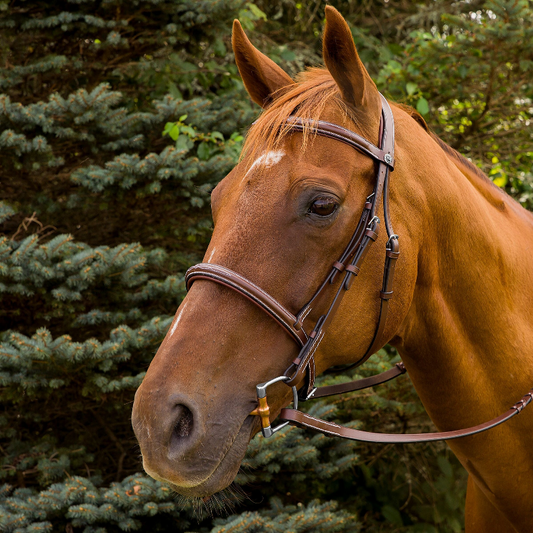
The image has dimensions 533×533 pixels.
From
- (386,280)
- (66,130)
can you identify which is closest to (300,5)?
(66,130)

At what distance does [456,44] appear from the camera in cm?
429

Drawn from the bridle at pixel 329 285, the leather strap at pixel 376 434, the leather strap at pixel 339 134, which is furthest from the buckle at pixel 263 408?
the leather strap at pixel 339 134

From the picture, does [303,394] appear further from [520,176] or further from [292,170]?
[520,176]

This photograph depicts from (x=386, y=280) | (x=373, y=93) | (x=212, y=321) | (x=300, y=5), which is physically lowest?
(x=212, y=321)

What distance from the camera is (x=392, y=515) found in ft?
12.2

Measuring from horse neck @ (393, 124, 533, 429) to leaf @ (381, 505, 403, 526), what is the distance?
2.11 meters

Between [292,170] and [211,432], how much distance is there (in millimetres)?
781

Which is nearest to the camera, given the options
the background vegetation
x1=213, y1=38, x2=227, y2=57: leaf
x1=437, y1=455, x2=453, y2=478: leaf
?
the background vegetation

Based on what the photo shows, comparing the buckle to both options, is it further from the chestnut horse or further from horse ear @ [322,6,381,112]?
horse ear @ [322,6,381,112]

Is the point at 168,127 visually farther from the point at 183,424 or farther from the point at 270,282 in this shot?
the point at 183,424

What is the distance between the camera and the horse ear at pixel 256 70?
1.92m

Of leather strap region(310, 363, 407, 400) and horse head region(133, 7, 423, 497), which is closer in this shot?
horse head region(133, 7, 423, 497)

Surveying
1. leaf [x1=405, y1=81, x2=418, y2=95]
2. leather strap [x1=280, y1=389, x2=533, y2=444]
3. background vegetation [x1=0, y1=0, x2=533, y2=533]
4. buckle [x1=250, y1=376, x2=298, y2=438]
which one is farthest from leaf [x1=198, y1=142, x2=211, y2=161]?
buckle [x1=250, y1=376, x2=298, y2=438]

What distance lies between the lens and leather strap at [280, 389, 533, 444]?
1583 mm
